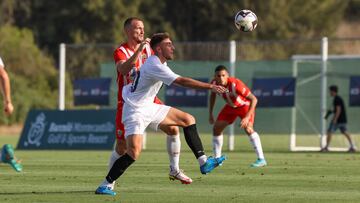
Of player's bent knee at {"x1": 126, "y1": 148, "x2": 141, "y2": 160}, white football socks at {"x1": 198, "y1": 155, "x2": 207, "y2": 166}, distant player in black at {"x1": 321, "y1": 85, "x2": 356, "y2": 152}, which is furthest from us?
distant player in black at {"x1": 321, "y1": 85, "x2": 356, "y2": 152}

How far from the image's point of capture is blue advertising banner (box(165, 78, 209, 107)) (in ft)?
111

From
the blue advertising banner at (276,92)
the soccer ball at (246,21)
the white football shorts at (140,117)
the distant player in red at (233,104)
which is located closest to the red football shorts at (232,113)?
the distant player in red at (233,104)

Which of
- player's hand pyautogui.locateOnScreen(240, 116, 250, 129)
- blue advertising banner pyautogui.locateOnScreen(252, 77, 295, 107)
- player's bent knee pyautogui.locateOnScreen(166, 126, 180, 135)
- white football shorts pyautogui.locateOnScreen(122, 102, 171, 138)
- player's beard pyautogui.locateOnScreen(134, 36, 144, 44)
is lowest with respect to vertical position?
blue advertising banner pyautogui.locateOnScreen(252, 77, 295, 107)

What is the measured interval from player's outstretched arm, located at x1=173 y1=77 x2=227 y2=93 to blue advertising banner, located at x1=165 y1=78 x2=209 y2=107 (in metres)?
19.3

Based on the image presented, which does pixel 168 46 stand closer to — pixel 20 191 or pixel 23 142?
pixel 20 191

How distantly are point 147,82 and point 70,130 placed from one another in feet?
60.1

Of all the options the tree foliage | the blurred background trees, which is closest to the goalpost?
the tree foliage

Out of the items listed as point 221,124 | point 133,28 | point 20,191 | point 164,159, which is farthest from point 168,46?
point 164,159

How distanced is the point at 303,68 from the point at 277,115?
6.29 feet

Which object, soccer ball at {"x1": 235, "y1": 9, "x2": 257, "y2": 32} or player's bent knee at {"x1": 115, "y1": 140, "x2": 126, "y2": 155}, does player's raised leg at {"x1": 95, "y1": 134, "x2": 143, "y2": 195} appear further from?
soccer ball at {"x1": 235, "y1": 9, "x2": 257, "y2": 32}

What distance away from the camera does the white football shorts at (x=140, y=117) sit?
14.7 m

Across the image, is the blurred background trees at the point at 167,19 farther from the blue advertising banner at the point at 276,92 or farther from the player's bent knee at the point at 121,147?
the player's bent knee at the point at 121,147

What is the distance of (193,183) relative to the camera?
16359mm

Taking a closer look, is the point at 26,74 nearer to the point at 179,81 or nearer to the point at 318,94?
the point at 318,94
